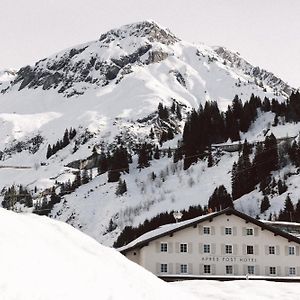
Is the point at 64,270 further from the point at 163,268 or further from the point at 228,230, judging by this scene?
the point at 228,230

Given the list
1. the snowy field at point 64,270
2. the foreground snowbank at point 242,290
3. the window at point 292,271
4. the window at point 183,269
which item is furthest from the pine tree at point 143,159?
the snowy field at point 64,270

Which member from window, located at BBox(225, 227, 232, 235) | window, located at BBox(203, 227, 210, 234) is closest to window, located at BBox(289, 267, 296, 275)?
window, located at BBox(225, 227, 232, 235)

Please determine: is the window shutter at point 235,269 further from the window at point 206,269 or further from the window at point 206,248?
the window at point 206,248

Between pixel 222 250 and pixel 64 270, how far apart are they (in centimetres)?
4242

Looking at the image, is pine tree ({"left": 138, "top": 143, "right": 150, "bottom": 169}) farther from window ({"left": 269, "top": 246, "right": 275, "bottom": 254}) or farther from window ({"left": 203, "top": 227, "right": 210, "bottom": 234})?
window ({"left": 269, "top": 246, "right": 275, "bottom": 254})

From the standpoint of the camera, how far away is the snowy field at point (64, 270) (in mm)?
5176

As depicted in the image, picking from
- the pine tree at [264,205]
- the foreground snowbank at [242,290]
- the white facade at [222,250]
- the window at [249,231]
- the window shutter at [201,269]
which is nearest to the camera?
the foreground snowbank at [242,290]

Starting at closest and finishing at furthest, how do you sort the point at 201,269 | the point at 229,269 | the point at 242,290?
the point at 242,290 → the point at 201,269 → the point at 229,269

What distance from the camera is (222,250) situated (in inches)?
1850

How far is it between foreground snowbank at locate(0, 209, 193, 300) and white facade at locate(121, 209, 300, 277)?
38556mm


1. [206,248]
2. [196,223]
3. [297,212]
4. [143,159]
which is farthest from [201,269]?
[143,159]

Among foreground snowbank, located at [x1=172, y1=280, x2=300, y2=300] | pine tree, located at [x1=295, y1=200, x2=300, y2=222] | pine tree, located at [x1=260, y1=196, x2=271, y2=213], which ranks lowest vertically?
foreground snowbank, located at [x1=172, y1=280, x2=300, y2=300]

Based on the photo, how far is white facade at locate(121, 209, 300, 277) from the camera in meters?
45.7

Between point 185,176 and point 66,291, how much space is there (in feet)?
355
